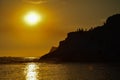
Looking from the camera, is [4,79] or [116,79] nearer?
[116,79]

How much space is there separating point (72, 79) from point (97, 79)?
6.89 meters

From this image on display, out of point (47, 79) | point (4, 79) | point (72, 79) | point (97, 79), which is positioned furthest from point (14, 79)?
point (97, 79)

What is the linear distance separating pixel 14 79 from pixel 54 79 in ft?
36.0

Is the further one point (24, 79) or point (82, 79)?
point (24, 79)

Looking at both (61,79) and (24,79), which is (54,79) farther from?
(24,79)

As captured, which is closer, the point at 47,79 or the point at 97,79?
the point at 97,79

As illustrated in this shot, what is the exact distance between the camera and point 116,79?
90.8m

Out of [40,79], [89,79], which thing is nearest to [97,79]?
[89,79]

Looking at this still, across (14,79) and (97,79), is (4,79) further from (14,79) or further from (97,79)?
(97,79)

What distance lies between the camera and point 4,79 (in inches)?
3888

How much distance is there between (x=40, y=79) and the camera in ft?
329

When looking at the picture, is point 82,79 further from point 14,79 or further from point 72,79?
point 14,79

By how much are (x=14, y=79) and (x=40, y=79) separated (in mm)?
7265

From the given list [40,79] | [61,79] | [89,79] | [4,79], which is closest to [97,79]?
[89,79]
